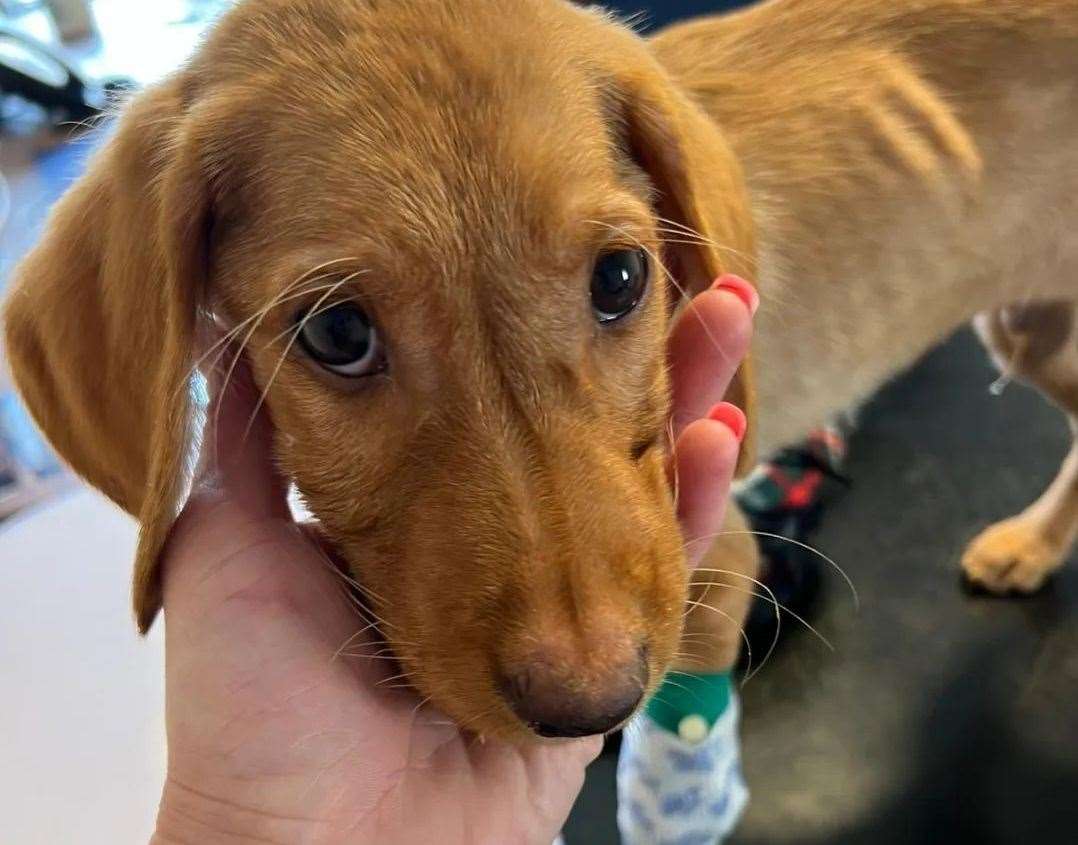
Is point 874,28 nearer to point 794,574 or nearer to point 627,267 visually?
point 627,267

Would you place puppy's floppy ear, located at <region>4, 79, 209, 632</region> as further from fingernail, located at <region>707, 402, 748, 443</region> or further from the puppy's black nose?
A: fingernail, located at <region>707, 402, 748, 443</region>

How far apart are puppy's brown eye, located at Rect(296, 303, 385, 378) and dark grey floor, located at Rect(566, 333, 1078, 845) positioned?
3.72 feet

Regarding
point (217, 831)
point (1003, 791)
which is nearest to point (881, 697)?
point (1003, 791)

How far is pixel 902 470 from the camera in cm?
216

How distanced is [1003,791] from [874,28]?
4.00 feet

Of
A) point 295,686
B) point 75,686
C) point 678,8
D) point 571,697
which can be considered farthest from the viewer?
point 678,8

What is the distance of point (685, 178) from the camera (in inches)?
40.8

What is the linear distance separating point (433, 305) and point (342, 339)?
3.6 inches

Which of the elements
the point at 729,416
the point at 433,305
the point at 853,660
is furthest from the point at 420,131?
the point at 853,660

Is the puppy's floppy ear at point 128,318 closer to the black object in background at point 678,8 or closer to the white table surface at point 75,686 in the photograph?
the white table surface at point 75,686

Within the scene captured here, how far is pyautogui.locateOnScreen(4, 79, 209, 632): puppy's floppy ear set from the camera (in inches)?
35.7

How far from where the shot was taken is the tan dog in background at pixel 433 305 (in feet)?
2.66

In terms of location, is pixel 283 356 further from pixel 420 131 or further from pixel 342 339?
pixel 420 131

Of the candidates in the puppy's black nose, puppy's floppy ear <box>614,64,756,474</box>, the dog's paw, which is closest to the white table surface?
the puppy's black nose
